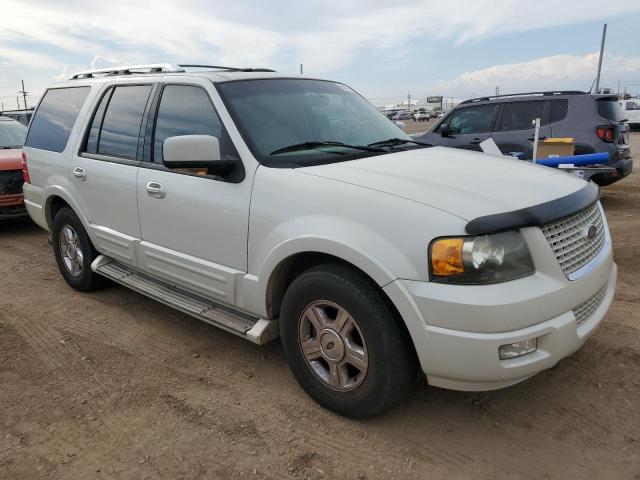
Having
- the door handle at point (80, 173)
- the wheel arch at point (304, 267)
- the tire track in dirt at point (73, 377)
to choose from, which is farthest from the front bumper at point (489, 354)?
the door handle at point (80, 173)

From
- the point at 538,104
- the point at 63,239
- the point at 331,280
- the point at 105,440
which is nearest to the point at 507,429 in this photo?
the point at 331,280

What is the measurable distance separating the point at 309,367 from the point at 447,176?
1290mm

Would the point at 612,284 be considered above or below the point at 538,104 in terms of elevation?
below

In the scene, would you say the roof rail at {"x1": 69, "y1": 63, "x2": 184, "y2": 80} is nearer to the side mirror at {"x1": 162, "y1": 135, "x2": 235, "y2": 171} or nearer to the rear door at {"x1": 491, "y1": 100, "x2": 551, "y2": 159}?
the side mirror at {"x1": 162, "y1": 135, "x2": 235, "y2": 171}

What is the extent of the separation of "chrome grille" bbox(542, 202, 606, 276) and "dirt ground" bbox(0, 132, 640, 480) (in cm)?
86

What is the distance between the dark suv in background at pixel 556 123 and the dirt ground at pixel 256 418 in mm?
4665

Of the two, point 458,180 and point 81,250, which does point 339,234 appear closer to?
point 458,180

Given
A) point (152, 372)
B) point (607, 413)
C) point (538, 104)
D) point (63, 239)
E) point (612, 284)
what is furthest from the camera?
point (538, 104)

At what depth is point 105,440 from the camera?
Result: 2760 mm

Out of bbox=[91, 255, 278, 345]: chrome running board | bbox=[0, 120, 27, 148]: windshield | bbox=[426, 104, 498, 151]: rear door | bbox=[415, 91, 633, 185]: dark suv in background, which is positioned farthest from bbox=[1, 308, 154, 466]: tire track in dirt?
bbox=[426, 104, 498, 151]: rear door

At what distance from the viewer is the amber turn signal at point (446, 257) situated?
2334 mm

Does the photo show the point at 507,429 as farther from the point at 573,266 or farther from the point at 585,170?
the point at 585,170

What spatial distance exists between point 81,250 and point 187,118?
198 centimetres

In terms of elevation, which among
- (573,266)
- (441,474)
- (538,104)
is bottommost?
(441,474)
